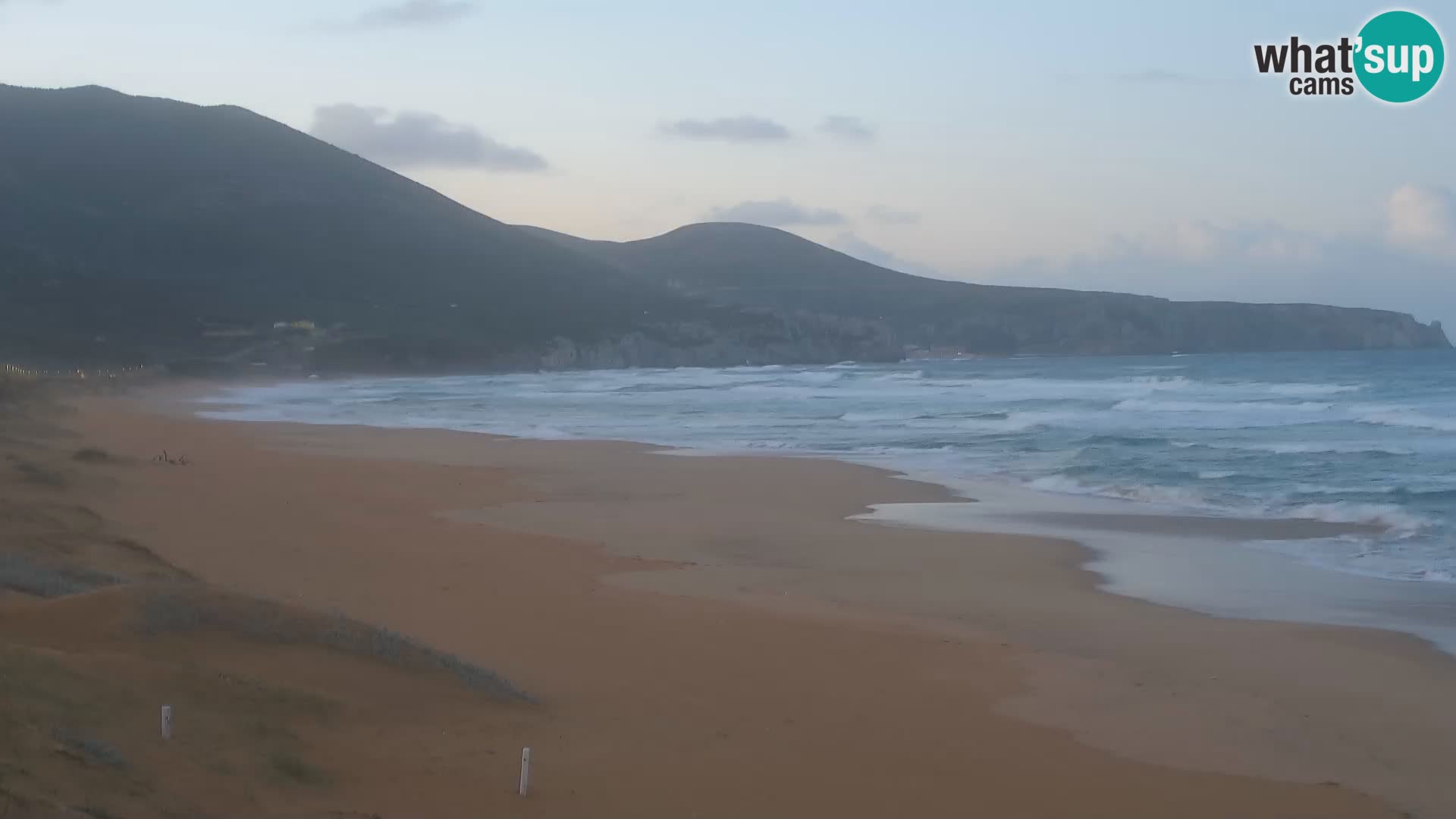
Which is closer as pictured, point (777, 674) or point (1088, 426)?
point (777, 674)

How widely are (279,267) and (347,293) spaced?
6166mm

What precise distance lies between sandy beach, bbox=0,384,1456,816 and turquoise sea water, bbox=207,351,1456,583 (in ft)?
13.3

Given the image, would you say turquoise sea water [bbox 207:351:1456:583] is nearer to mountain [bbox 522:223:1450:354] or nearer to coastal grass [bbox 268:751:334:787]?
coastal grass [bbox 268:751:334:787]

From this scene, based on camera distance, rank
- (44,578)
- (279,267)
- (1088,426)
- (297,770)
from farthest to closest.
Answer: (279,267) < (1088,426) < (44,578) < (297,770)

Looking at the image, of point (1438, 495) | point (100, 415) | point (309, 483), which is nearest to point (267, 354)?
point (100, 415)

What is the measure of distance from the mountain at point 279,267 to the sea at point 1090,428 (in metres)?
19.8

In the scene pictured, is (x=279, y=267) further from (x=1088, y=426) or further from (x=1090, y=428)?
(x=1090, y=428)

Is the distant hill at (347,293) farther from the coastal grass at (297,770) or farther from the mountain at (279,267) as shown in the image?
the coastal grass at (297,770)

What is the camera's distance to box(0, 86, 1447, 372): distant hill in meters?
78.1

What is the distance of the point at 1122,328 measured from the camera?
119438mm

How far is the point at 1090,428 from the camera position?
28.4 meters

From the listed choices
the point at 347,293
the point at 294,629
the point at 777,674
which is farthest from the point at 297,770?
the point at 347,293

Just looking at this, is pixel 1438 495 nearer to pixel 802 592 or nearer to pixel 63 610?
pixel 802 592

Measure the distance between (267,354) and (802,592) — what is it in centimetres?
6960
